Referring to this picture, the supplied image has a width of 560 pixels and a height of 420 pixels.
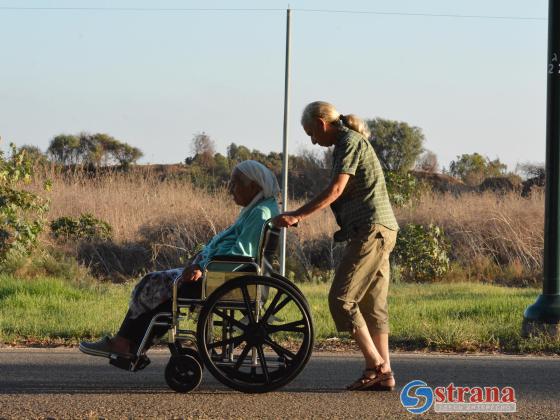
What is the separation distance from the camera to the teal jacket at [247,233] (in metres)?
6.52

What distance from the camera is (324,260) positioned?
61.2 feet

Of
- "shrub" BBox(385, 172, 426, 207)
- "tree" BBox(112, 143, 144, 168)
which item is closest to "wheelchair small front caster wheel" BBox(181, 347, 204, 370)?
"shrub" BBox(385, 172, 426, 207)

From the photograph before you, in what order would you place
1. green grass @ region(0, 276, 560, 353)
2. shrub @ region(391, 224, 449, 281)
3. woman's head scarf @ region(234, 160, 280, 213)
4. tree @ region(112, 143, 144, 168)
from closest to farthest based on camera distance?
woman's head scarf @ region(234, 160, 280, 213) < green grass @ region(0, 276, 560, 353) < shrub @ region(391, 224, 449, 281) < tree @ region(112, 143, 144, 168)

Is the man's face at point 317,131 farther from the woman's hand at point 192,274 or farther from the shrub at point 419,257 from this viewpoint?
the shrub at point 419,257

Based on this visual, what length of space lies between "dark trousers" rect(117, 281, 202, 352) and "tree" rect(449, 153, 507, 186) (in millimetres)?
27910

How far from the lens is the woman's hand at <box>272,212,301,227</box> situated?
625 cm

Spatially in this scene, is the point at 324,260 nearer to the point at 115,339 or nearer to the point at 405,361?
the point at 405,361

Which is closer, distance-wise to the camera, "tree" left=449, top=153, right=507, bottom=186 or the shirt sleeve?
the shirt sleeve

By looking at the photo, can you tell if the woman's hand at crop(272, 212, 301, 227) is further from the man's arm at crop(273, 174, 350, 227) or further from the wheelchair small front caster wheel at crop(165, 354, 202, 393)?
the wheelchair small front caster wheel at crop(165, 354, 202, 393)

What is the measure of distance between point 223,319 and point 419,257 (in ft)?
35.1

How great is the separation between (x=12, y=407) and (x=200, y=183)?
769 inches

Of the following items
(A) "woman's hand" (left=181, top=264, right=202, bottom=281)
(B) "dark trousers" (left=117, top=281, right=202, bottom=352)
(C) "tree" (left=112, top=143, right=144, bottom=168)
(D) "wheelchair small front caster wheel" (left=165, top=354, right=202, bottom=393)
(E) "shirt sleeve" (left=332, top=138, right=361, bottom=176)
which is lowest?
(D) "wheelchair small front caster wheel" (left=165, top=354, right=202, bottom=393)

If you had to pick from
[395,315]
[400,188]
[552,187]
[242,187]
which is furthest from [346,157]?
[400,188]

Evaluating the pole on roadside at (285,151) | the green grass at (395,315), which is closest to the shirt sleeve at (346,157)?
the green grass at (395,315)
